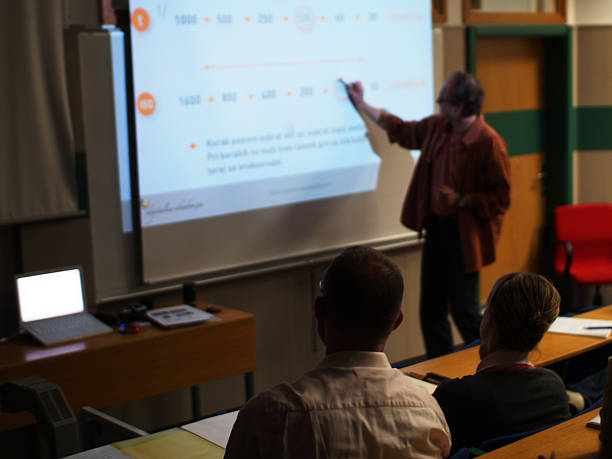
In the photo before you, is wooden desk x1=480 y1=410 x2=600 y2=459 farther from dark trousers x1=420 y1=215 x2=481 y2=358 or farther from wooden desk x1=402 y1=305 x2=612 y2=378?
dark trousers x1=420 y1=215 x2=481 y2=358

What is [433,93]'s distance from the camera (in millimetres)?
4867

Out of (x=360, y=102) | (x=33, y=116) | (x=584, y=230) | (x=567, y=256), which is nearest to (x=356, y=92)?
(x=360, y=102)

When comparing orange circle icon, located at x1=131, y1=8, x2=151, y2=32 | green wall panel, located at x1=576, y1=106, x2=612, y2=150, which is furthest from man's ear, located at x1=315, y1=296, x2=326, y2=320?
green wall panel, located at x1=576, y1=106, x2=612, y2=150

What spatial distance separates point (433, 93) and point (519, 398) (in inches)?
120

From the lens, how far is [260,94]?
4020 millimetres

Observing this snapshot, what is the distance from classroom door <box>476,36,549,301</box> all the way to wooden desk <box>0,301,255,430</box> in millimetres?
2593

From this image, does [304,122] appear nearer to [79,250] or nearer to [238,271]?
[238,271]

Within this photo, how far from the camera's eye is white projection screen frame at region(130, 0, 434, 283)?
145 inches

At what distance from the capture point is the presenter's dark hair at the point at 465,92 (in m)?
4.09

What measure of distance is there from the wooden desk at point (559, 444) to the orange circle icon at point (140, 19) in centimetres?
249

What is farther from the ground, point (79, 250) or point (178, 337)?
point (79, 250)

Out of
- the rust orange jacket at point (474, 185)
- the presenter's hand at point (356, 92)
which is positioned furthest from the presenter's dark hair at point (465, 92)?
the presenter's hand at point (356, 92)

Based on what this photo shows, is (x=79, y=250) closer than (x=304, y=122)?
Yes

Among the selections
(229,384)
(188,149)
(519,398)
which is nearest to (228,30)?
(188,149)
